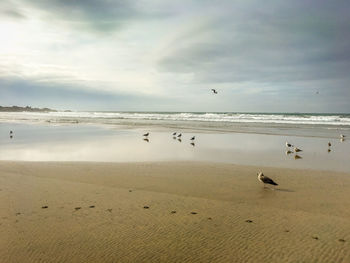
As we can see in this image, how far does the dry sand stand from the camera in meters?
4.98

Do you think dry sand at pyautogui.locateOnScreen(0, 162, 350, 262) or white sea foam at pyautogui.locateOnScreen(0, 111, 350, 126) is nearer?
dry sand at pyautogui.locateOnScreen(0, 162, 350, 262)

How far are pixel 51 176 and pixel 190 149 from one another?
890cm

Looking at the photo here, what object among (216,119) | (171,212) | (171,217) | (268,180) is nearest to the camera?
(171,217)

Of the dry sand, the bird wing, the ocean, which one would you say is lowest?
the dry sand

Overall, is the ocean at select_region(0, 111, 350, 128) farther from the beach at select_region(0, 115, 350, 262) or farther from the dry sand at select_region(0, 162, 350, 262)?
the dry sand at select_region(0, 162, 350, 262)

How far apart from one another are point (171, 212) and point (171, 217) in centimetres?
27

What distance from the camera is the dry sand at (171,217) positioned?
4.98 metres

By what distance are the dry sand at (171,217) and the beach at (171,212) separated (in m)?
0.02

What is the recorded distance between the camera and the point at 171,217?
21.3 feet

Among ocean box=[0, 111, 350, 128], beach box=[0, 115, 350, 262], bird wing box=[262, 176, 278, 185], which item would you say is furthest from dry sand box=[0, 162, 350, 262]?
ocean box=[0, 111, 350, 128]

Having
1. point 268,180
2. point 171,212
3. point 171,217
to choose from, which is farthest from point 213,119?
point 171,217

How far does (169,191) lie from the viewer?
8.45m

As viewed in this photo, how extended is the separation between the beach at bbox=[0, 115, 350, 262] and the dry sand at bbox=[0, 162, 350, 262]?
19 millimetres

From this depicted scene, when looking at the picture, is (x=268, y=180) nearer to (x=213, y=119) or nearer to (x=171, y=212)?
(x=171, y=212)
